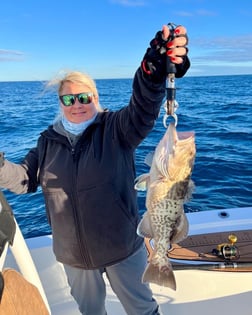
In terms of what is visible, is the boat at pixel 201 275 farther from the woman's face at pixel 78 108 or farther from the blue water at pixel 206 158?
the woman's face at pixel 78 108

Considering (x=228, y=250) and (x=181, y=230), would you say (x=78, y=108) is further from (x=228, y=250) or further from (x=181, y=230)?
(x=228, y=250)

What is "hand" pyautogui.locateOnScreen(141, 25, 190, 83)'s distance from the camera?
154 cm

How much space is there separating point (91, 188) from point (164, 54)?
38.2 inches

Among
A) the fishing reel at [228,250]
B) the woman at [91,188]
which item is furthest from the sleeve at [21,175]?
the fishing reel at [228,250]

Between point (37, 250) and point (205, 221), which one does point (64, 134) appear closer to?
point (37, 250)

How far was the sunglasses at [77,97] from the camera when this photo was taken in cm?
227

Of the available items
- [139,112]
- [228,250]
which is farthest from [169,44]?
[228,250]

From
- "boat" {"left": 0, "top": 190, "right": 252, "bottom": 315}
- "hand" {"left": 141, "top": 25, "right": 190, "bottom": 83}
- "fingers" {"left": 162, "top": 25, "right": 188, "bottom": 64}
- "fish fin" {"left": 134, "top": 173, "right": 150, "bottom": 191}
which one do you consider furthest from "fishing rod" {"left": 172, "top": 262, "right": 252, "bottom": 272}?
"fingers" {"left": 162, "top": 25, "right": 188, "bottom": 64}

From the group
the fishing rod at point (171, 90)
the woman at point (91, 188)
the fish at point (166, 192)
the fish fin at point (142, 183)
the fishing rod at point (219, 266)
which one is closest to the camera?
the fishing rod at point (171, 90)

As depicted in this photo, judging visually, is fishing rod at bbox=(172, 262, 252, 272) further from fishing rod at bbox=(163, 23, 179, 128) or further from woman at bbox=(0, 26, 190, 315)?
fishing rod at bbox=(163, 23, 179, 128)

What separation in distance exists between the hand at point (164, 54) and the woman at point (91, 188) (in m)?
0.36

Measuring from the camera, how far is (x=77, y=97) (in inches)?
89.2

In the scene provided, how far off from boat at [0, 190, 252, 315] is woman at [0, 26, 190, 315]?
788mm

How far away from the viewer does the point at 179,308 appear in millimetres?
3268
